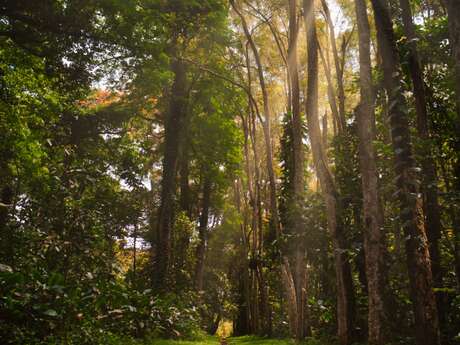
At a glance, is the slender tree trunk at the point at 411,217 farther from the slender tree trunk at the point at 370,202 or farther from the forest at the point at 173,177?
the slender tree trunk at the point at 370,202

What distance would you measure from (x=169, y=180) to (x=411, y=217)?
38.8ft

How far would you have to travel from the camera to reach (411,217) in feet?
21.4

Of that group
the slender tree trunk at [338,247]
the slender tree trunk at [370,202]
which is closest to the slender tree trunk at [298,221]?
the slender tree trunk at [338,247]

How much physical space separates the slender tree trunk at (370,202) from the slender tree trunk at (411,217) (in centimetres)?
142

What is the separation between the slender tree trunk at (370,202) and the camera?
780cm

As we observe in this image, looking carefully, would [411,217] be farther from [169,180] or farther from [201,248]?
[201,248]

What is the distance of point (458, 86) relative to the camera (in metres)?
6.20

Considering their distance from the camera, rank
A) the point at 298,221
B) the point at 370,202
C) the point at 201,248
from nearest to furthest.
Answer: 1. the point at 370,202
2. the point at 298,221
3. the point at 201,248

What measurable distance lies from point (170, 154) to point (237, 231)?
15.6m

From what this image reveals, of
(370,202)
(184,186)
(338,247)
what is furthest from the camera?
(184,186)

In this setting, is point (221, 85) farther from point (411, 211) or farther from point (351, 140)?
point (411, 211)

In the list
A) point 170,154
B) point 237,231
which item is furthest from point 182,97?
point 237,231

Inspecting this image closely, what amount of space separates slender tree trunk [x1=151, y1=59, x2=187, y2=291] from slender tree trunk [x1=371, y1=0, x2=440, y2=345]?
10.2m

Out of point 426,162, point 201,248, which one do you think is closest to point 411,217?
point 426,162
